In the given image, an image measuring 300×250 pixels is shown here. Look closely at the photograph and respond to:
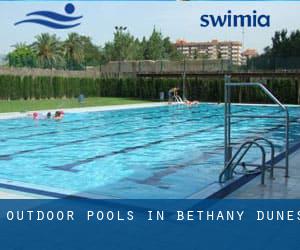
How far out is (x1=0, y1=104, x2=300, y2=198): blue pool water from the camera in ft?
24.5

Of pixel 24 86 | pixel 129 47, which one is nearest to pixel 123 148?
pixel 24 86

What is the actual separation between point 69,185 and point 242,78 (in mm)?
30871

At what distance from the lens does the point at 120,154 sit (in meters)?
11.2

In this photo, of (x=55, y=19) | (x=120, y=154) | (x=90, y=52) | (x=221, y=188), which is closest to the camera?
(x=221, y=188)

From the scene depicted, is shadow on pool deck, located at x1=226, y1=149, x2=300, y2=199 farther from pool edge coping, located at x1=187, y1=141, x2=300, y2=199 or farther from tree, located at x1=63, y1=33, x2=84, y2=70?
tree, located at x1=63, y1=33, x2=84, y2=70

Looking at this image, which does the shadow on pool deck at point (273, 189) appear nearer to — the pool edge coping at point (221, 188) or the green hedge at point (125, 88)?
the pool edge coping at point (221, 188)

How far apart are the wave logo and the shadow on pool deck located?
31.1 m

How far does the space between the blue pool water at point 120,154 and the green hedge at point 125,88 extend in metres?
14.2

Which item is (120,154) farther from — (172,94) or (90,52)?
(90,52)

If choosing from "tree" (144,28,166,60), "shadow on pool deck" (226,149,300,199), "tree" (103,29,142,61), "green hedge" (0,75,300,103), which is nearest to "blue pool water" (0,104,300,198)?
"shadow on pool deck" (226,149,300,199)

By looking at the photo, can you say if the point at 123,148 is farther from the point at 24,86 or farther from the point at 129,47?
the point at 129,47

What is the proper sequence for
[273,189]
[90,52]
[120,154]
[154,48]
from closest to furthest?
1. [273,189]
2. [120,154]
3. [154,48]
4. [90,52]

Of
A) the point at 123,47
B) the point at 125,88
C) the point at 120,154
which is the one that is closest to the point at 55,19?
the point at 125,88

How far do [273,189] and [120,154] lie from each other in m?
5.03
